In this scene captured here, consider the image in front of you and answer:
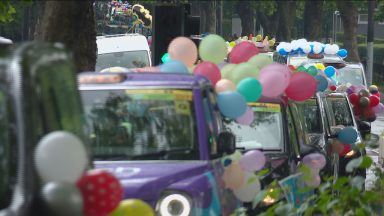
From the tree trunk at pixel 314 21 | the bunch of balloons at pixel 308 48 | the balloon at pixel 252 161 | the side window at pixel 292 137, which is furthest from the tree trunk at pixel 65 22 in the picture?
the tree trunk at pixel 314 21

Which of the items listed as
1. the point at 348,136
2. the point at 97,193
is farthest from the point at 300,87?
the point at 97,193

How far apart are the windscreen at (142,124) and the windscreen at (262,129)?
193cm

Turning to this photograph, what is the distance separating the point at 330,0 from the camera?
55.9m

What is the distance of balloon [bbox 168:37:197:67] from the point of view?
9.77 meters

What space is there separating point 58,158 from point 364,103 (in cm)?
1441

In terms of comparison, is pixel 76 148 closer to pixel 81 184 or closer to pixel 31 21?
pixel 81 184

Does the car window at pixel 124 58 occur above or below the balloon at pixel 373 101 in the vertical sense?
above

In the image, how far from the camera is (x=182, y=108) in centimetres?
824

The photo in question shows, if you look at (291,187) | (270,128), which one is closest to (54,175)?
(291,187)

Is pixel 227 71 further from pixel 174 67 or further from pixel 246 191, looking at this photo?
pixel 246 191

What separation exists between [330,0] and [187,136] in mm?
48578

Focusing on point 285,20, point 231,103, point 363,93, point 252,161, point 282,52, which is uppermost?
point 231,103

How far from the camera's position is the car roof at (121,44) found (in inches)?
837

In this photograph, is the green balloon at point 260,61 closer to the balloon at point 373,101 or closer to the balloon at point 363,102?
the balloon at point 363,102
